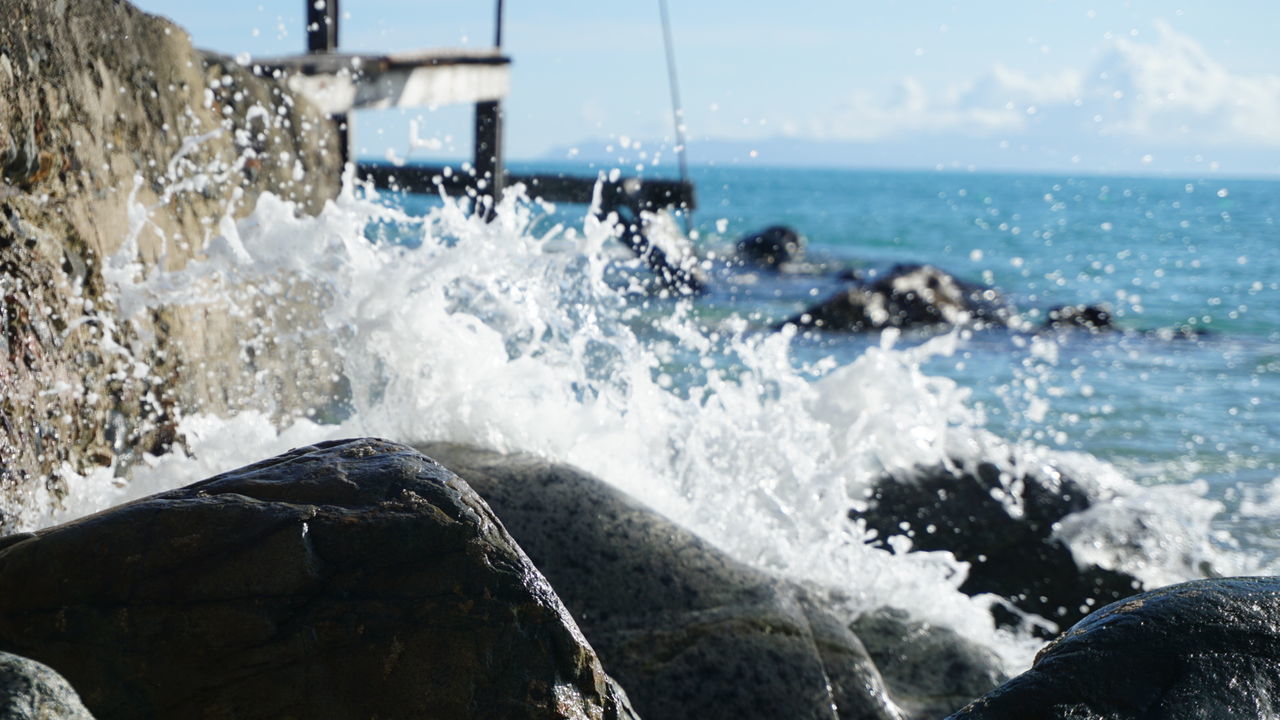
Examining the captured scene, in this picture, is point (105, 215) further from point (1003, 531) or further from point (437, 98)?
point (437, 98)

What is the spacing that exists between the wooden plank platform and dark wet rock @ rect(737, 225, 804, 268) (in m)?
15.1

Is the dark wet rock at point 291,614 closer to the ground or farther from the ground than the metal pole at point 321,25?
closer to the ground

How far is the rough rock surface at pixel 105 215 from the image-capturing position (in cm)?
345

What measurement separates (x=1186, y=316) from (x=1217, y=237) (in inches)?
795

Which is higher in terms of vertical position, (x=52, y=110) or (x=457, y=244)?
(x=52, y=110)

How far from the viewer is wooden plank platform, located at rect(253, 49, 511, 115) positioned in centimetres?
655

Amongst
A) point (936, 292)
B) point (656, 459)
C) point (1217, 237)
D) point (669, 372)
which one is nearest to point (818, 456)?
point (656, 459)

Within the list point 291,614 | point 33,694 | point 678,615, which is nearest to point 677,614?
point 678,615

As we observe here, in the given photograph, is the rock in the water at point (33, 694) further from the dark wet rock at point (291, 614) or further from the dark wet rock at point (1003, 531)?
the dark wet rock at point (1003, 531)

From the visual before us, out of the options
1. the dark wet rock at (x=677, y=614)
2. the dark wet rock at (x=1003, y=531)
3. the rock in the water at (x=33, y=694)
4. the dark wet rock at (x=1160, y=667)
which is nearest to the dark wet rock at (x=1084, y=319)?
the dark wet rock at (x=1003, y=531)

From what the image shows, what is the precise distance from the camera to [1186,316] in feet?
57.1

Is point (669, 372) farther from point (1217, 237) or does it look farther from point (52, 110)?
point (1217, 237)

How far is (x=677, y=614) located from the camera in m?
3.57

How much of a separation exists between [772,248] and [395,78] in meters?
18.2
